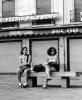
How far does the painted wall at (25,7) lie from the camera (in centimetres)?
2612

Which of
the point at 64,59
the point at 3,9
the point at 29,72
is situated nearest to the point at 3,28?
the point at 3,9

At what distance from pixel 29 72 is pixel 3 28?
13.3m

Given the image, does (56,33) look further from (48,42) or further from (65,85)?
(65,85)

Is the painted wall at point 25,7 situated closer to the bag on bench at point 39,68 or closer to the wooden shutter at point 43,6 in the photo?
the wooden shutter at point 43,6

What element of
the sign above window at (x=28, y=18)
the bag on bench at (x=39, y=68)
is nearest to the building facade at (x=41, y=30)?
the sign above window at (x=28, y=18)

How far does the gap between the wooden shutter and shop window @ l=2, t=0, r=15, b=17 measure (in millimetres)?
1862

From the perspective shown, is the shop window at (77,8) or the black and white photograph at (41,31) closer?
the shop window at (77,8)

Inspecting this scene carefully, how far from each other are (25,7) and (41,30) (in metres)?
2.06

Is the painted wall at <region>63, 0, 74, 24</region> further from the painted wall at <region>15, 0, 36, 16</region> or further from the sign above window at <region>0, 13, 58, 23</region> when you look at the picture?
the painted wall at <region>15, 0, 36, 16</region>

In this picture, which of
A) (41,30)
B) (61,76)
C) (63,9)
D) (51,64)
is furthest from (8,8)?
(61,76)

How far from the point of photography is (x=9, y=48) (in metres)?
27.2

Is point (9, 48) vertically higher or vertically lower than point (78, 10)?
lower

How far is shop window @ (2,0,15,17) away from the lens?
26.7 meters

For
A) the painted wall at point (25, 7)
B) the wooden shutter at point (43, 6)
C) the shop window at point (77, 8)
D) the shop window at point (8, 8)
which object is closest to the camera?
the shop window at point (77, 8)
